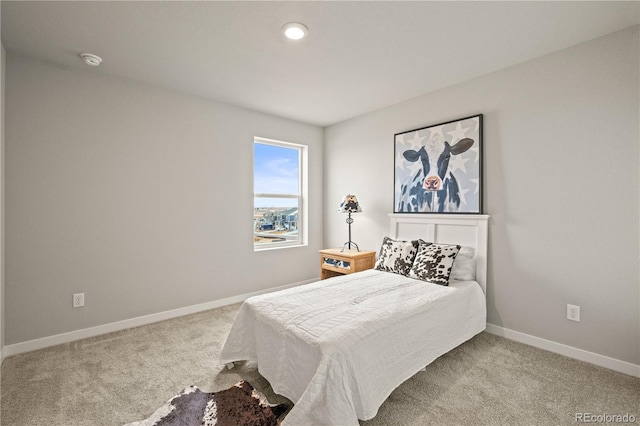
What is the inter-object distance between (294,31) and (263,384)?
245 centimetres

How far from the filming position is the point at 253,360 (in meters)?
2.16

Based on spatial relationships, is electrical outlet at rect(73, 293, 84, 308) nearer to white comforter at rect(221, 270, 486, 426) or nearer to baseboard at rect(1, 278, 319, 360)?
baseboard at rect(1, 278, 319, 360)

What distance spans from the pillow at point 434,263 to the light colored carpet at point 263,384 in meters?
0.61

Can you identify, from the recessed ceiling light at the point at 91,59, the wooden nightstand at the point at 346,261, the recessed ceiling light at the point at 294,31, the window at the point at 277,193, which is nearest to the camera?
the recessed ceiling light at the point at 294,31

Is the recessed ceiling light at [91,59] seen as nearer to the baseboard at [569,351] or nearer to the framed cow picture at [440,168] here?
the framed cow picture at [440,168]

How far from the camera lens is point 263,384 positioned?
2031 mm

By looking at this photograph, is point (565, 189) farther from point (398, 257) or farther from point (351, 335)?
point (351, 335)

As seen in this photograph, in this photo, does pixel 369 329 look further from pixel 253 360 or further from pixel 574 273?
pixel 574 273

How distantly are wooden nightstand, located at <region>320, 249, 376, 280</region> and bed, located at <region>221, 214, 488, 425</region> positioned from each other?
737mm

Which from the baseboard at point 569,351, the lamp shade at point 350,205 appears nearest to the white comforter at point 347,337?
the baseboard at point 569,351

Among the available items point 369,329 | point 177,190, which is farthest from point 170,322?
point 369,329

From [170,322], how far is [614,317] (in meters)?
3.83

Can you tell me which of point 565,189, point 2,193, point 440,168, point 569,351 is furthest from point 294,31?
point 569,351

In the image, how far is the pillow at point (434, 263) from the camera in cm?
267
